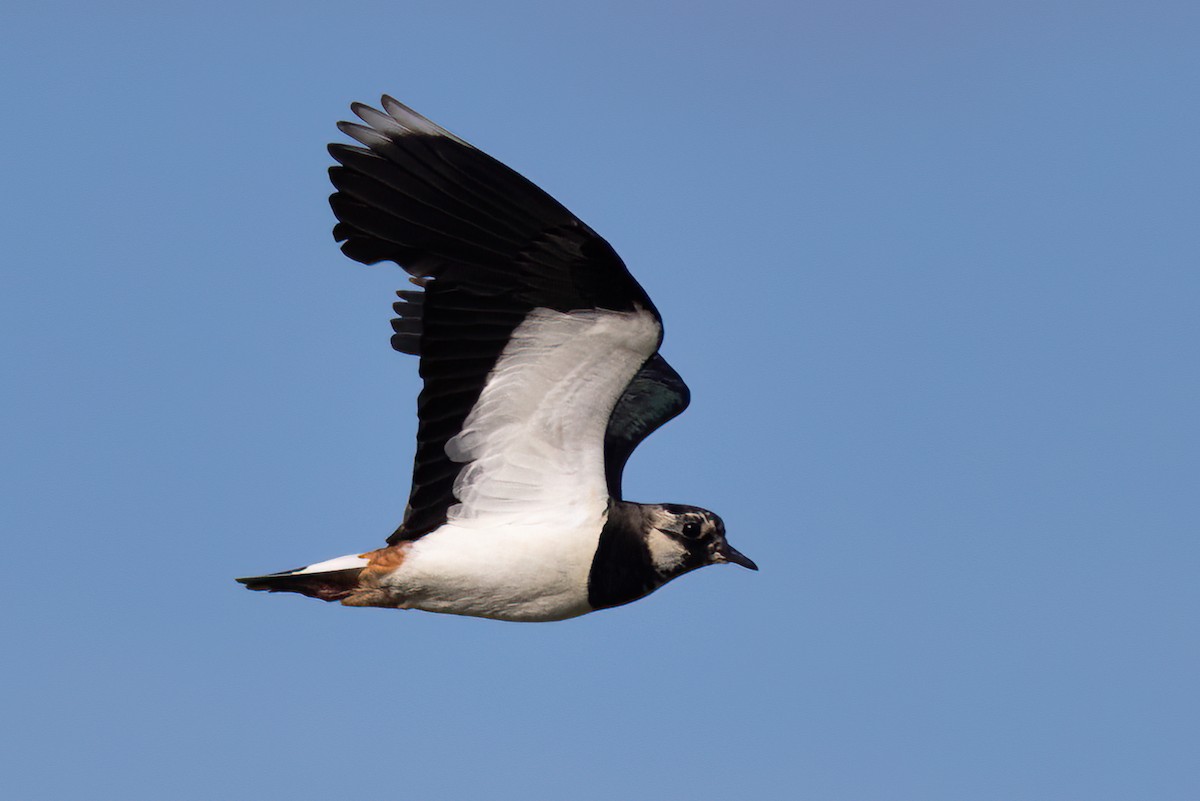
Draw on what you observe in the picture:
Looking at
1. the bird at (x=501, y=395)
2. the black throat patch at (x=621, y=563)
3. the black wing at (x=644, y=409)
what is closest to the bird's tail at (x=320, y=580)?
the bird at (x=501, y=395)

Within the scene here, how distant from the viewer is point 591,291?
31.3 feet

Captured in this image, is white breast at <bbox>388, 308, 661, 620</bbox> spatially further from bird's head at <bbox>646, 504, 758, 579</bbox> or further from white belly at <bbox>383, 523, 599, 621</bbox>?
bird's head at <bbox>646, 504, 758, 579</bbox>

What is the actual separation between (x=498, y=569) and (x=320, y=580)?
102 cm

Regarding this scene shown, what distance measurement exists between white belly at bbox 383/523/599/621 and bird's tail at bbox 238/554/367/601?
211mm

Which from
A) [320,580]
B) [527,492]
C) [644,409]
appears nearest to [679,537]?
[527,492]

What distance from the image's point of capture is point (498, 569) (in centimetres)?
1001

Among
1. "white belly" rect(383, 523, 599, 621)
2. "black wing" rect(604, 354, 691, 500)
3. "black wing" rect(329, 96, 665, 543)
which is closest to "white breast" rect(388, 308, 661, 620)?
"white belly" rect(383, 523, 599, 621)

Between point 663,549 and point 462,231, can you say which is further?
point 663,549

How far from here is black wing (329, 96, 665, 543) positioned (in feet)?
30.8

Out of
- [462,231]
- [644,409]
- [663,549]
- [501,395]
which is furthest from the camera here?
[644,409]

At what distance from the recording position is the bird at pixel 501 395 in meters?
9.44

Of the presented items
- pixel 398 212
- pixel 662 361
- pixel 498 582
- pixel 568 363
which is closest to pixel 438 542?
pixel 498 582

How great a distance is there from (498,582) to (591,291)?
5.83 feet

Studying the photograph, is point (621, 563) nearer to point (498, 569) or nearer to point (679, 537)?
point (679, 537)
